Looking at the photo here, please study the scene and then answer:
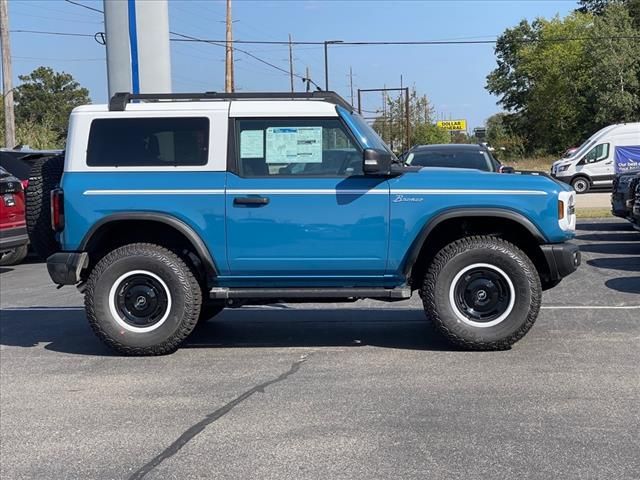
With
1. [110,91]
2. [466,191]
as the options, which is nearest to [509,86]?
[110,91]

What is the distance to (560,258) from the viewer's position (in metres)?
6.23

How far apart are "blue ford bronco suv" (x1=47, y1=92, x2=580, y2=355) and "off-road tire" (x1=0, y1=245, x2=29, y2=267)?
741cm

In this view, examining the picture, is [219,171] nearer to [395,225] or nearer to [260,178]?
[260,178]

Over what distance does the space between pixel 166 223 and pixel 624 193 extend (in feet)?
31.6

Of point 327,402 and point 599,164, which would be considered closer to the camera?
point 327,402

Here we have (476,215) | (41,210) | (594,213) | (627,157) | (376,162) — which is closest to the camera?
(376,162)

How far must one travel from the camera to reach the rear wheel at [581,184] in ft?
92.3

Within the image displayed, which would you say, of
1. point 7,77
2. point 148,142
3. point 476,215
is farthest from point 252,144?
point 7,77

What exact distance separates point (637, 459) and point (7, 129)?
24030 millimetres

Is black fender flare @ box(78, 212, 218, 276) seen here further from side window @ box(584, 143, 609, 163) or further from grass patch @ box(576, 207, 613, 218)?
side window @ box(584, 143, 609, 163)

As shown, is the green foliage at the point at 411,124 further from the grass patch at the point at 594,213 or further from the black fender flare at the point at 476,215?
the black fender flare at the point at 476,215

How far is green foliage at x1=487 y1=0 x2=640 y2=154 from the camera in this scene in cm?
4706

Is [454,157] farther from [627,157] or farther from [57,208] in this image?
[627,157]

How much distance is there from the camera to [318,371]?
237 inches
